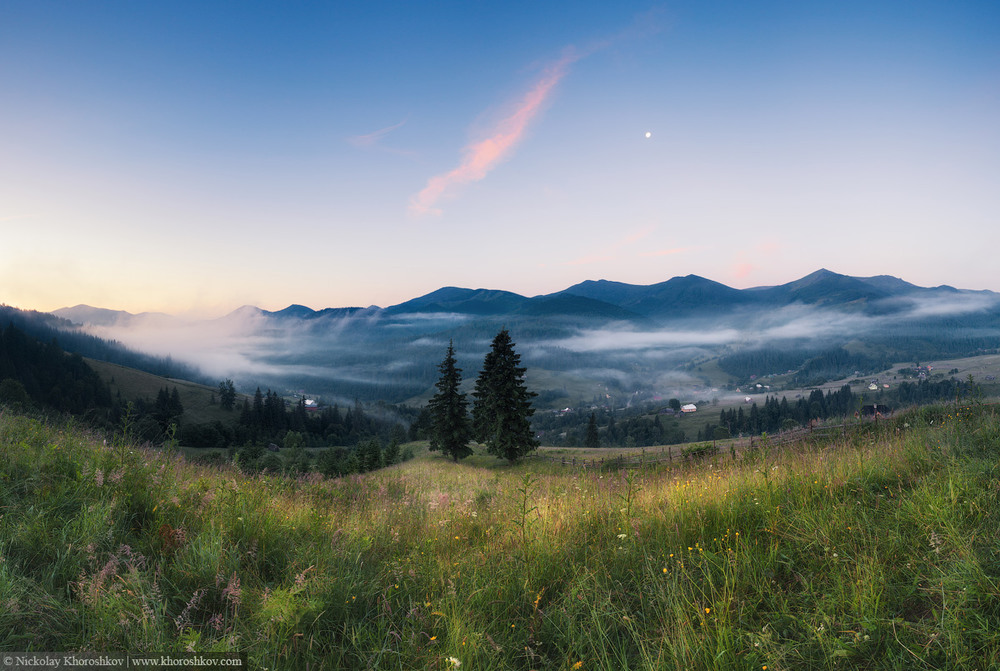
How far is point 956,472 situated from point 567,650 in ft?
15.2

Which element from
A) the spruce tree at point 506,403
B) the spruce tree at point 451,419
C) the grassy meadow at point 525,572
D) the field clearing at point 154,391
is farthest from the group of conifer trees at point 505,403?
the field clearing at point 154,391

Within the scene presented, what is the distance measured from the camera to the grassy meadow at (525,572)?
→ 2768 millimetres

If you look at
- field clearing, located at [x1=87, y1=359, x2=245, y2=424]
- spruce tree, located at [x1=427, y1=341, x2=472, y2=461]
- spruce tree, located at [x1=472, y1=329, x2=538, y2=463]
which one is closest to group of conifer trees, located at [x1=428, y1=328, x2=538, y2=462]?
spruce tree, located at [x1=472, y1=329, x2=538, y2=463]

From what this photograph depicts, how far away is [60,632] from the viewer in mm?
2762

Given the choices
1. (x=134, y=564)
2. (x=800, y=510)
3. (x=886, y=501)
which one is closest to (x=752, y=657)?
(x=800, y=510)

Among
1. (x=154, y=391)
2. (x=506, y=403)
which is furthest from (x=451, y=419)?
(x=154, y=391)

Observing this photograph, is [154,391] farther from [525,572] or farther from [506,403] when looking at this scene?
[525,572]

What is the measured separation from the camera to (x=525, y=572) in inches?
153

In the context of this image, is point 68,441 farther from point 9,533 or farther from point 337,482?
point 337,482

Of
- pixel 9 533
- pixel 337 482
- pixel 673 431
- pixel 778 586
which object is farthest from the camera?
pixel 673 431

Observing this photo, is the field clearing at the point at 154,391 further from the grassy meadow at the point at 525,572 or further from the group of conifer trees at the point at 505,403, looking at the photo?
the grassy meadow at the point at 525,572

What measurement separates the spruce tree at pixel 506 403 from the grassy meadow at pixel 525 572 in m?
35.9

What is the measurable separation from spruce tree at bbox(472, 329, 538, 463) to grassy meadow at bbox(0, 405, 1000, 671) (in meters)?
35.9

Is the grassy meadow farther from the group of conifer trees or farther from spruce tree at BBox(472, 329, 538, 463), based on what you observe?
spruce tree at BBox(472, 329, 538, 463)
